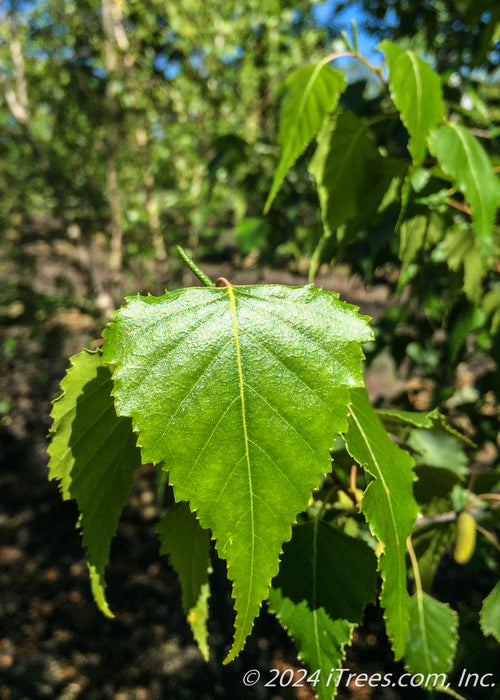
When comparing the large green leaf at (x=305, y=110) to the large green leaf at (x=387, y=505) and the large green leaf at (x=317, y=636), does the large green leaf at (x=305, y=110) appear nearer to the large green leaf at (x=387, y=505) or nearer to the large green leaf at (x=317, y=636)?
the large green leaf at (x=387, y=505)

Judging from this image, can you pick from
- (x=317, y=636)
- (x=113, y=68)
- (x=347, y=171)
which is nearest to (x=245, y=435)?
(x=317, y=636)

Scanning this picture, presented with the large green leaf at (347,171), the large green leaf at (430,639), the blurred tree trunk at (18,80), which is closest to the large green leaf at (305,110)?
the large green leaf at (347,171)

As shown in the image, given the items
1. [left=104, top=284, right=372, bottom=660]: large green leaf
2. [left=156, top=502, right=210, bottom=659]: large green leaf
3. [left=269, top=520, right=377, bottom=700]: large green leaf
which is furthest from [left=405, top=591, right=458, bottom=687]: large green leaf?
[left=104, top=284, right=372, bottom=660]: large green leaf

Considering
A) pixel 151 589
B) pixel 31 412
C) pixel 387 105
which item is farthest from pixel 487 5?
pixel 31 412

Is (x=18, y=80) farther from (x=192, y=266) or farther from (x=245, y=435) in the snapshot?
(x=245, y=435)
